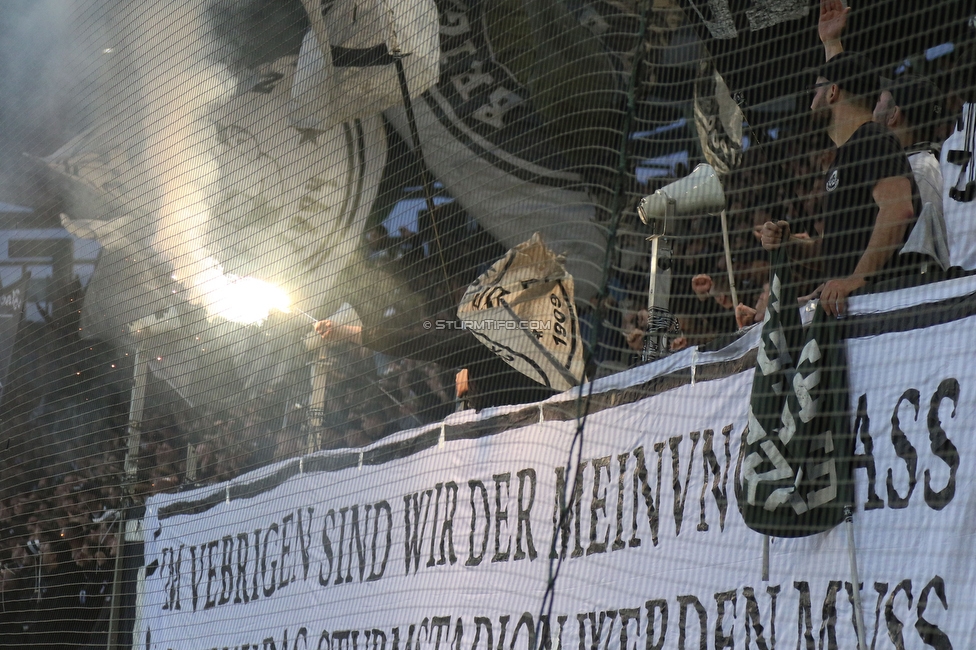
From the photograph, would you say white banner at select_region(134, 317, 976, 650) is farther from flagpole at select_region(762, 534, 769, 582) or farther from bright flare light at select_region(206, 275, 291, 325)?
bright flare light at select_region(206, 275, 291, 325)

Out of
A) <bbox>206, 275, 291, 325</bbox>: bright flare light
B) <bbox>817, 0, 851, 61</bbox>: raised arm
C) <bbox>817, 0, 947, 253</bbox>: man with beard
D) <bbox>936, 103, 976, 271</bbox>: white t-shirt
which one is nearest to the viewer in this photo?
<bbox>936, 103, 976, 271</bbox>: white t-shirt

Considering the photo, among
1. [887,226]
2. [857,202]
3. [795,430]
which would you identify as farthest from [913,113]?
[795,430]

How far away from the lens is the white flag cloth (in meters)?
3.52

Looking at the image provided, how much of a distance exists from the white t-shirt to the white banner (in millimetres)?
302

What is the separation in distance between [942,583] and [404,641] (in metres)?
1.72

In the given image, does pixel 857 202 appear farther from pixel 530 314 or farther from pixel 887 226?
pixel 530 314

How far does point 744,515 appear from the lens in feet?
7.57

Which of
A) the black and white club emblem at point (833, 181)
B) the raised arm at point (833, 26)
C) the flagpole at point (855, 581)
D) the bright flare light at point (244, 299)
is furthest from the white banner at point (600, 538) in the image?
the raised arm at point (833, 26)

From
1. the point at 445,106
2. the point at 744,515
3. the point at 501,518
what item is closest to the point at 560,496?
the point at 501,518

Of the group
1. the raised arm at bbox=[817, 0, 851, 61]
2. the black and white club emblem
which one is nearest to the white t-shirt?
the black and white club emblem

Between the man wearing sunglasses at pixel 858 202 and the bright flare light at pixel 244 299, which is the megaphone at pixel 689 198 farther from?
the bright flare light at pixel 244 299

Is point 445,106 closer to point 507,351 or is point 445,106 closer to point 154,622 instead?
point 507,351

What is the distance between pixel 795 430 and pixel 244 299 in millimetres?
3361

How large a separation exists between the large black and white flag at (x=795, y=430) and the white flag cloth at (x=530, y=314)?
1183 millimetres
